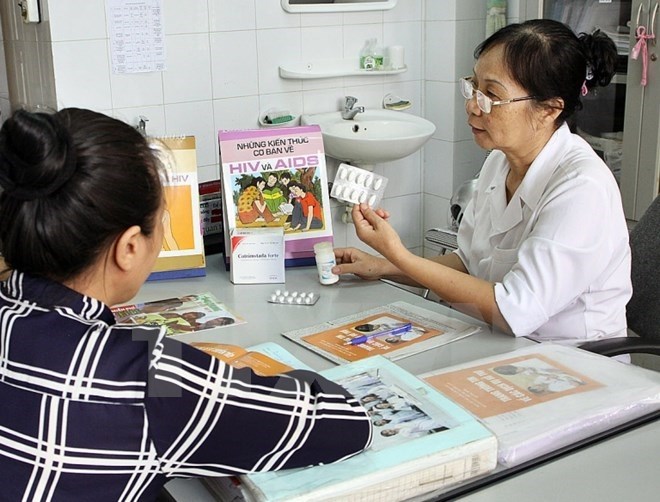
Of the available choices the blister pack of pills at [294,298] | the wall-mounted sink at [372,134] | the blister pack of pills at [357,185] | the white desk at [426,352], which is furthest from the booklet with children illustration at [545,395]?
the wall-mounted sink at [372,134]

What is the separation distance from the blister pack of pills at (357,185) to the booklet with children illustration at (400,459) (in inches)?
35.8

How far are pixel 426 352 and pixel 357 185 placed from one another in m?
0.70

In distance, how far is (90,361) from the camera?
0.90m

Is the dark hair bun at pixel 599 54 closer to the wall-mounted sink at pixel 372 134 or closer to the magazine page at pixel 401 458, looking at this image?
the magazine page at pixel 401 458

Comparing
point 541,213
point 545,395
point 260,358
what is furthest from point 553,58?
point 260,358

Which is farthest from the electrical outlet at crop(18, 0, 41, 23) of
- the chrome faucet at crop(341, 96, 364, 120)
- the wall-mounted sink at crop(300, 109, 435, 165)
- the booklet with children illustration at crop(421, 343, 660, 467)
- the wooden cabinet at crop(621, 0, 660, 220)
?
the booklet with children illustration at crop(421, 343, 660, 467)

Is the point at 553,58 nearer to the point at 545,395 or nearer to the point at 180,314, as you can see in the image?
the point at 545,395

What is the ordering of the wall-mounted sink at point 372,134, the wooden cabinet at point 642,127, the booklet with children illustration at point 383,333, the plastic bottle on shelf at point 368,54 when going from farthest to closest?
the plastic bottle on shelf at point 368,54 → the wall-mounted sink at point 372,134 → the wooden cabinet at point 642,127 → the booklet with children illustration at point 383,333

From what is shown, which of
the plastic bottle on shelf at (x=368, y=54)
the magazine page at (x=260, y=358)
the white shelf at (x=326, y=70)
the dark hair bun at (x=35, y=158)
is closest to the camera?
the dark hair bun at (x=35, y=158)

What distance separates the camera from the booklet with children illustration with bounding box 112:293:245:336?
171 cm

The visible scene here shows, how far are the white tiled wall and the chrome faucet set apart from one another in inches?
3.6

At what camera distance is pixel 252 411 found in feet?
3.15

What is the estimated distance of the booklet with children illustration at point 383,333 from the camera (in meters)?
1.54

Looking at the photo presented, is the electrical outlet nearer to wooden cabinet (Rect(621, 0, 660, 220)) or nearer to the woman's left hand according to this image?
the woman's left hand
